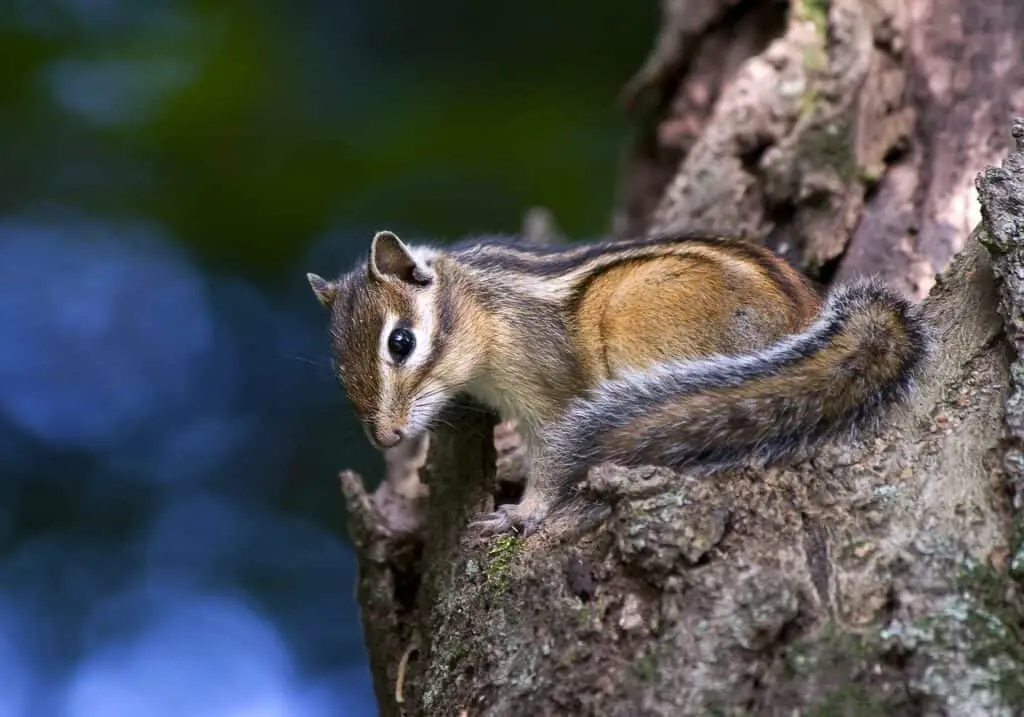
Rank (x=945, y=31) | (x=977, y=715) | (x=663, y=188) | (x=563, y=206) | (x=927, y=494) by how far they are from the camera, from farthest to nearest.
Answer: (x=563, y=206), (x=663, y=188), (x=945, y=31), (x=927, y=494), (x=977, y=715)

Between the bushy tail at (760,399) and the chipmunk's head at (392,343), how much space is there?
1.66ft

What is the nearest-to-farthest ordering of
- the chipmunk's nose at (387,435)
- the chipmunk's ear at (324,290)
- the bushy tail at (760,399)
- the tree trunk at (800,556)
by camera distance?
the tree trunk at (800,556) < the bushy tail at (760,399) < the chipmunk's nose at (387,435) < the chipmunk's ear at (324,290)

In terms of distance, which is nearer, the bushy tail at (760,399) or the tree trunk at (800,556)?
the tree trunk at (800,556)

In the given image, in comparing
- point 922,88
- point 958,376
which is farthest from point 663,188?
point 958,376

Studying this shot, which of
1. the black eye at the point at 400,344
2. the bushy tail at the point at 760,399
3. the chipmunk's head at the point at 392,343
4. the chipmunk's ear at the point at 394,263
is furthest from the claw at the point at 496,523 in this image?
the chipmunk's ear at the point at 394,263

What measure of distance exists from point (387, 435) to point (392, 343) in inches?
10.7

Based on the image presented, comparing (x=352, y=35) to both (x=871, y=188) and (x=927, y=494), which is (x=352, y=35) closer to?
(x=871, y=188)

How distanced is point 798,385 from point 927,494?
370mm

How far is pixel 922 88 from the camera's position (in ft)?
13.7

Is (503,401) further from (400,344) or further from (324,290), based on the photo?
(324,290)

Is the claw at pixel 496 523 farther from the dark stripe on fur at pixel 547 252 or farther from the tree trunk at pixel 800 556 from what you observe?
the dark stripe on fur at pixel 547 252

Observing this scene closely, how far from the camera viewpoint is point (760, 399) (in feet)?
8.30

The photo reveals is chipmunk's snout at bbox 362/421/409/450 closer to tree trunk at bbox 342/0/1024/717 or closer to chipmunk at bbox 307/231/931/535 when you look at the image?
chipmunk at bbox 307/231/931/535

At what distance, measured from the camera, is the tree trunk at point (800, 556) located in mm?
2076
